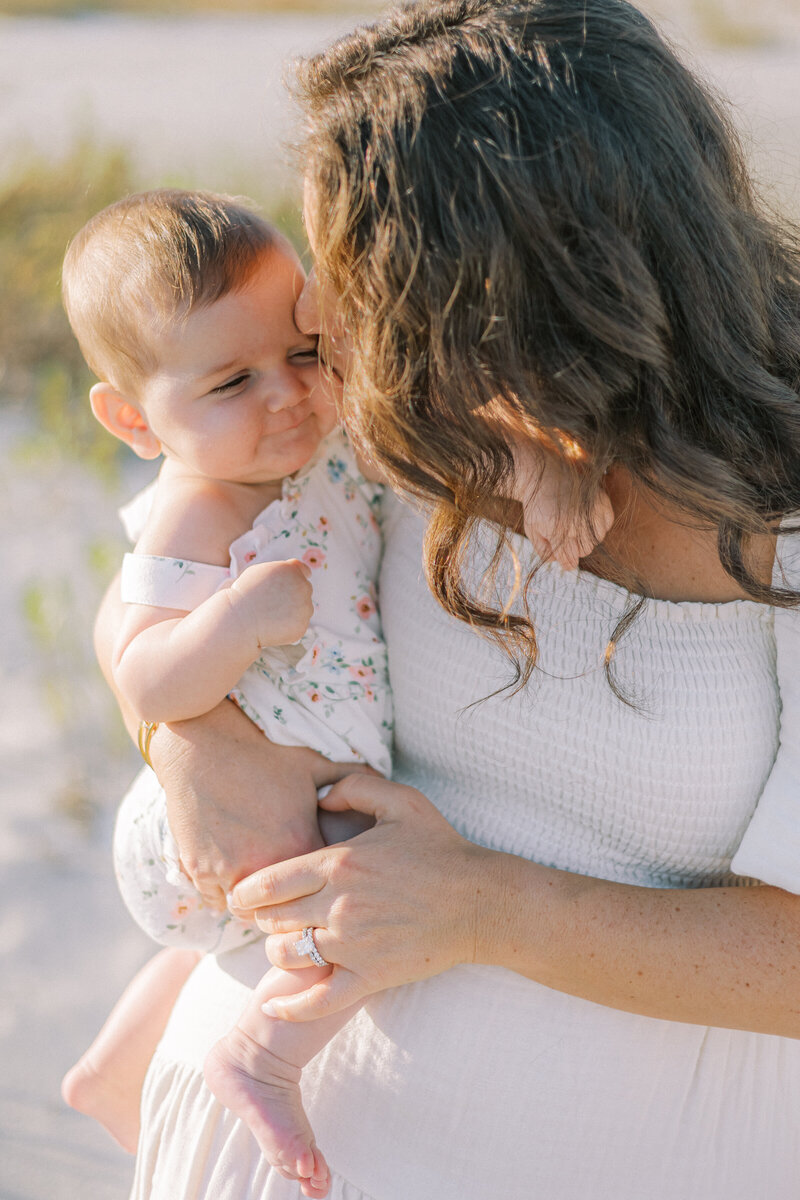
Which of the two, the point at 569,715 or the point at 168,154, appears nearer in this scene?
the point at 569,715

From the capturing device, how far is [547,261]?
989 millimetres

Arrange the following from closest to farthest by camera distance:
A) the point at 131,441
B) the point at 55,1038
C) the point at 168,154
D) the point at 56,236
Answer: the point at 131,441 < the point at 55,1038 < the point at 56,236 < the point at 168,154

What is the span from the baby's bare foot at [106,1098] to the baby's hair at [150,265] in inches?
43.3

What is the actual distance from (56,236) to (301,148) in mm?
3315

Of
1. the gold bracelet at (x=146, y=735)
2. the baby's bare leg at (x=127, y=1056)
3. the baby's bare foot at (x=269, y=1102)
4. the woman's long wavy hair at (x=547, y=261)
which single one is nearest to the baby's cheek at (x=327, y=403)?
the woman's long wavy hair at (x=547, y=261)

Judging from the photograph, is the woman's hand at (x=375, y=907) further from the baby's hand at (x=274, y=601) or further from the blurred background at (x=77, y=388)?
the blurred background at (x=77, y=388)

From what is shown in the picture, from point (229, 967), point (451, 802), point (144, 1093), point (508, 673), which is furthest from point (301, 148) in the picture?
point (144, 1093)

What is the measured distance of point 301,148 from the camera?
3.71 ft

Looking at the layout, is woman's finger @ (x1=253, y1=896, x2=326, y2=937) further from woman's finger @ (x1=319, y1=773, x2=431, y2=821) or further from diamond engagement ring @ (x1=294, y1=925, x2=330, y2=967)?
woman's finger @ (x1=319, y1=773, x2=431, y2=821)

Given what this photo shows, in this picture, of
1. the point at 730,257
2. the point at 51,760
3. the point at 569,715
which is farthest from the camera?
the point at 51,760

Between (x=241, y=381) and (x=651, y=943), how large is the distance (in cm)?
86

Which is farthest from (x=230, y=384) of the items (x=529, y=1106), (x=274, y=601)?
(x=529, y=1106)

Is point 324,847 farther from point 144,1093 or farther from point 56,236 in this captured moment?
point 56,236

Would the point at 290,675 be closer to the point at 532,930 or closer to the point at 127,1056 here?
the point at 532,930
